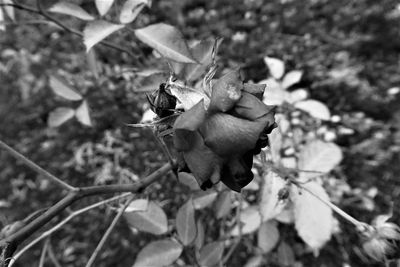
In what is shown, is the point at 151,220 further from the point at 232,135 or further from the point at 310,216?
the point at 232,135

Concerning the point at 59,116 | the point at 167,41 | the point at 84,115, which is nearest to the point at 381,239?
the point at 167,41

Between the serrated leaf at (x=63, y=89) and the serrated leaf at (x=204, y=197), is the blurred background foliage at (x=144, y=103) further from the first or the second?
the serrated leaf at (x=204, y=197)

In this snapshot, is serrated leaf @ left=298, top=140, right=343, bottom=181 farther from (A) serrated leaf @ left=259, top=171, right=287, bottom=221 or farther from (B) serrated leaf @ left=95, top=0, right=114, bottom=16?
(B) serrated leaf @ left=95, top=0, right=114, bottom=16

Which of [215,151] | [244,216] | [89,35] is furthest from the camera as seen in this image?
[244,216]

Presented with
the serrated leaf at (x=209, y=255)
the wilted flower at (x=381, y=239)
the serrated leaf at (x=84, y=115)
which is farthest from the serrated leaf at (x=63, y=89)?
the wilted flower at (x=381, y=239)

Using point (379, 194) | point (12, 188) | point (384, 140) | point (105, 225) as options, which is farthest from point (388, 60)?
point (12, 188)

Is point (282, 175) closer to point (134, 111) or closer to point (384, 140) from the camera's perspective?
point (134, 111)
